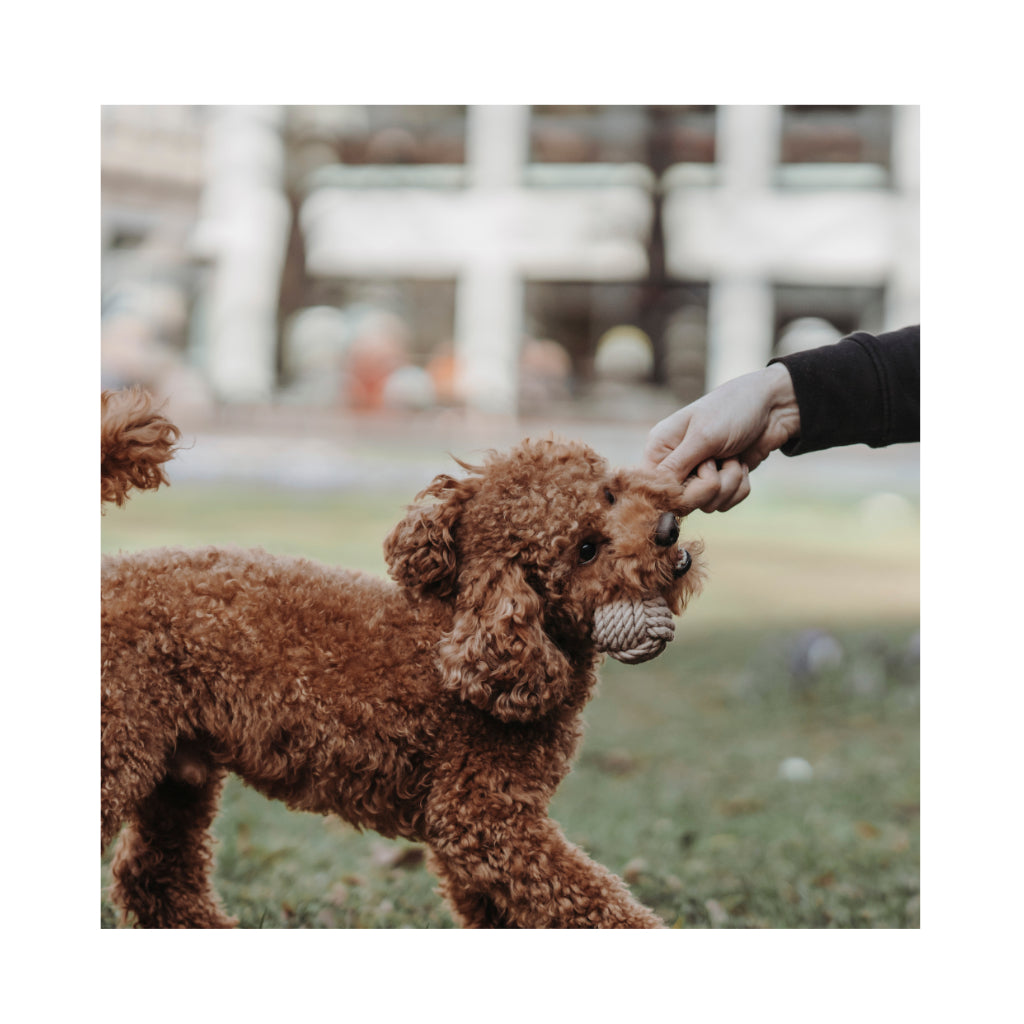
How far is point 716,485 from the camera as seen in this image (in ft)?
4.60

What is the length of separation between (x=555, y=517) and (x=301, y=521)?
1.61m

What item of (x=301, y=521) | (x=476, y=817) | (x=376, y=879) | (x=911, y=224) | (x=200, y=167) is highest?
(x=200, y=167)

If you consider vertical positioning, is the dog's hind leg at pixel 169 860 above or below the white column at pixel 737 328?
below

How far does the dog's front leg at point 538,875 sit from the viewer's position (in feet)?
3.93

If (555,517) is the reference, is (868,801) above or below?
below

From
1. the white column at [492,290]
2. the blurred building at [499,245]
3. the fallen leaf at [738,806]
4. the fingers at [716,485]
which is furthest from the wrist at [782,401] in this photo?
the fallen leaf at [738,806]

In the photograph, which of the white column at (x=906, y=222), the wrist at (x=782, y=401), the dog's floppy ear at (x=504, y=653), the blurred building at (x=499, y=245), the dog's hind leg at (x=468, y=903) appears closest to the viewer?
the dog's floppy ear at (x=504, y=653)

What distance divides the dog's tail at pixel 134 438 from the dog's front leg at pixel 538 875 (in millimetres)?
612

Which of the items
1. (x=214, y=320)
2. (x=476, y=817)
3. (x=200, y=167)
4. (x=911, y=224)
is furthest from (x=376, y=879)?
(x=911, y=224)

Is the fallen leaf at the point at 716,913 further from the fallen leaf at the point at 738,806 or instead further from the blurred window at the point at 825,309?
the blurred window at the point at 825,309

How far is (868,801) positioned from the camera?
2340 millimetres

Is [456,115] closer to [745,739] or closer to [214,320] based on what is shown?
[214,320]

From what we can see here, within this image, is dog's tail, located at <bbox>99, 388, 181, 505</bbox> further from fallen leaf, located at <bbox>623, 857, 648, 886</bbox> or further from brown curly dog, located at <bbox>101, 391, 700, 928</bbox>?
fallen leaf, located at <bbox>623, 857, 648, 886</bbox>

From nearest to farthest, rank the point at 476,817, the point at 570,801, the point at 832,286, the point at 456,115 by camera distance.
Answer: the point at 476,817, the point at 456,115, the point at 832,286, the point at 570,801
